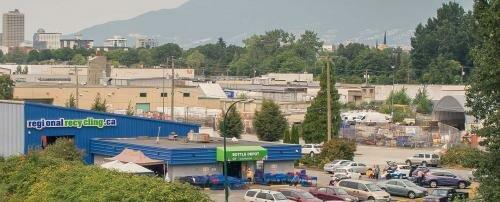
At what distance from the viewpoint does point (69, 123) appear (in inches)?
2002

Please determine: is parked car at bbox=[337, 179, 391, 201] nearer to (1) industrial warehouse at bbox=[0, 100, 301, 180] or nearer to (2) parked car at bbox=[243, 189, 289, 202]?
(2) parked car at bbox=[243, 189, 289, 202]

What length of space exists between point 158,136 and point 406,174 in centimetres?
1252

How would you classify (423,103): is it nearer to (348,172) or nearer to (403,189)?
(348,172)

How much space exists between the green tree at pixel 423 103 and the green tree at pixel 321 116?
37.7m

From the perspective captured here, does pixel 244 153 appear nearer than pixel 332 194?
No

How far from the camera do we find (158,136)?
175ft

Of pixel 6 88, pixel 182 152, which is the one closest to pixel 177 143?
pixel 182 152

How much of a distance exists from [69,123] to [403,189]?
53.7 ft

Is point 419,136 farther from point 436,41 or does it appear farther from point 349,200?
point 436,41

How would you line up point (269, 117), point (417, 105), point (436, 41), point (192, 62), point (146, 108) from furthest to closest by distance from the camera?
1. point (192, 62)
2. point (436, 41)
3. point (417, 105)
4. point (146, 108)
5. point (269, 117)

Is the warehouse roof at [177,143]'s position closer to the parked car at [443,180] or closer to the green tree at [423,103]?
the parked car at [443,180]

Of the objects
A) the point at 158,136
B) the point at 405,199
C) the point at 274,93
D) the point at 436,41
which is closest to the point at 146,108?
the point at 274,93

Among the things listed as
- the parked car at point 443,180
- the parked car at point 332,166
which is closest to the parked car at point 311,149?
the parked car at point 332,166

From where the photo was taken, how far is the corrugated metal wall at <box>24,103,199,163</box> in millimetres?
50031
